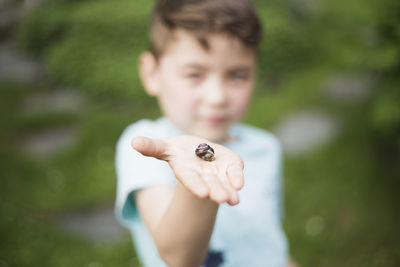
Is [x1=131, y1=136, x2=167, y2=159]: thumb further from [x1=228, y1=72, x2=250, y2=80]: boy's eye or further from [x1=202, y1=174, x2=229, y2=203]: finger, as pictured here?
[x1=228, y1=72, x2=250, y2=80]: boy's eye

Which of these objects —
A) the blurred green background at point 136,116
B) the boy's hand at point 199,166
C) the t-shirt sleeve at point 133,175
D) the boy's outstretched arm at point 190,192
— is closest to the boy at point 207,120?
the t-shirt sleeve at point 133,175

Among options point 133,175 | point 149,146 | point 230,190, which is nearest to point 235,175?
point 230,190

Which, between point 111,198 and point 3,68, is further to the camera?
point 3,68

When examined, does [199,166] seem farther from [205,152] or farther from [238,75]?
[238,75]

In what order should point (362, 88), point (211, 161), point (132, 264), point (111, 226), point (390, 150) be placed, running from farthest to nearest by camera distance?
point (362, 88)
point (390, 150)
point (111, 226)
point (132, 264)
point (211, 161)

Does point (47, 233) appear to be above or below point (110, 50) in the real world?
below

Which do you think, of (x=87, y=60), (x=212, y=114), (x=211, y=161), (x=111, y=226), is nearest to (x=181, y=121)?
(x=212, y=114)

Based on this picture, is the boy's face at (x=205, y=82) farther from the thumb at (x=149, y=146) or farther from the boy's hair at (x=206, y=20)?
the thumb at (x=149, y=146)

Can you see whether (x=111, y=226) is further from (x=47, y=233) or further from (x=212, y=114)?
(x=212, y=114)
